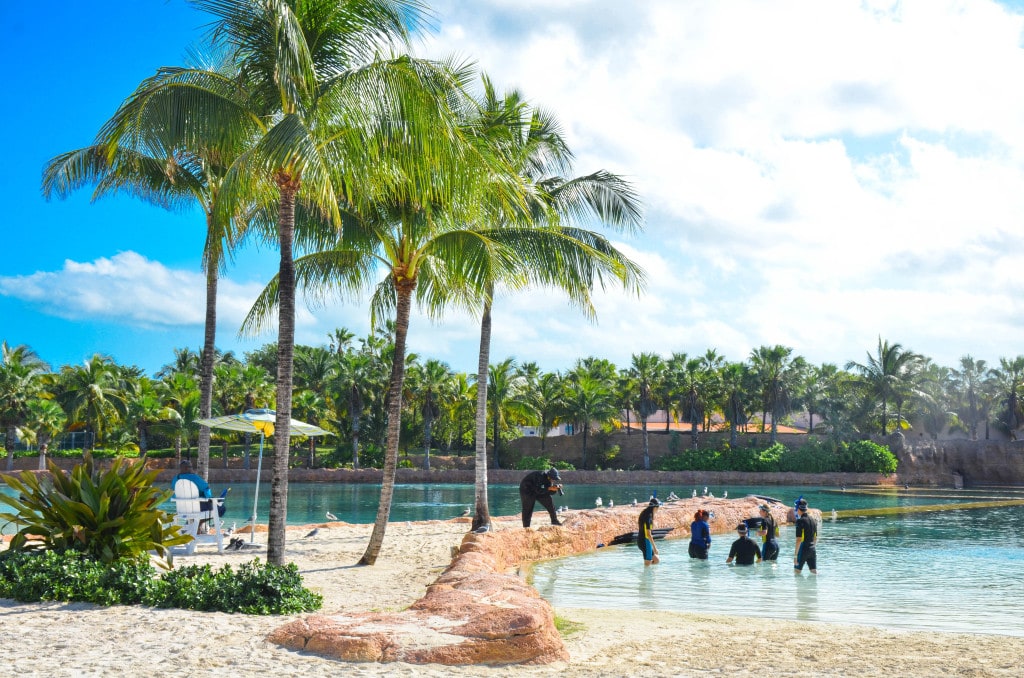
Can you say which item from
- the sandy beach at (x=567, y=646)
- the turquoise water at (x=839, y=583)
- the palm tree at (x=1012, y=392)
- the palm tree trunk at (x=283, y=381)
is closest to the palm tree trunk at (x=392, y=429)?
the sandy beach at (x=567, y=646)

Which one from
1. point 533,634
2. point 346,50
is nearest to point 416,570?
point 533,634

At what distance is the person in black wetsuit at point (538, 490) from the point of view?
18.5 m

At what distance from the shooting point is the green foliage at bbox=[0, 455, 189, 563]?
937 centimetres

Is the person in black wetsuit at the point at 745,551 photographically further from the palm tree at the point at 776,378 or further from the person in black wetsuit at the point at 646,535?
the palm tree at the point at 776,378

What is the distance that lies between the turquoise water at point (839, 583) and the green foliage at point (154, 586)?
16.1 ft

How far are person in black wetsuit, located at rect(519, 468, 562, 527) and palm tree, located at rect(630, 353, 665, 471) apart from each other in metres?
47.3

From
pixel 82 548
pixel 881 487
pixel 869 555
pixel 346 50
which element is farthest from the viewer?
pixel 881 487

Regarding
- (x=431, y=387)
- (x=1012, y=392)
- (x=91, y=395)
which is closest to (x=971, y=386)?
(x=1012, y=392)

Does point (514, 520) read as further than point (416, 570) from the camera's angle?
Yes

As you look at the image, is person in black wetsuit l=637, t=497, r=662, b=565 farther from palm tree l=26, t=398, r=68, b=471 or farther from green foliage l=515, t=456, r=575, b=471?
palm tree l=26, t=398, r=68, b=471

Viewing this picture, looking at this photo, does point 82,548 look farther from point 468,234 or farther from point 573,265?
point 573,265

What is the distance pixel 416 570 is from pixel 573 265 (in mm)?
5730

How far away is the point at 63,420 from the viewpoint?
55.5 m

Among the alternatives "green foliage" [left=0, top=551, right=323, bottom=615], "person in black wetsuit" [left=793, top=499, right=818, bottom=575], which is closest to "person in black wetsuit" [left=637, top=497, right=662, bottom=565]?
"person in black wetsuit" [left=793, top=499, right=818, bottom=575]
